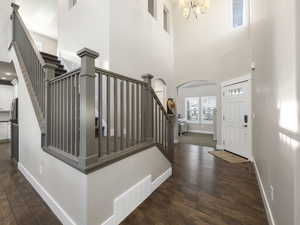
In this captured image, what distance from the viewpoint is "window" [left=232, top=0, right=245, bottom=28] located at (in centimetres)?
444

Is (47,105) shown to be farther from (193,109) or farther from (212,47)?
(193,109)

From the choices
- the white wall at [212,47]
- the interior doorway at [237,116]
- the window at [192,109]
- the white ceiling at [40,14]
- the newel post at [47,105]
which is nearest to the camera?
the newel post at [47,105]

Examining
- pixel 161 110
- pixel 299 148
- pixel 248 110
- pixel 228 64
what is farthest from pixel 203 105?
pixel 299 148

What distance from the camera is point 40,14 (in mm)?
5199

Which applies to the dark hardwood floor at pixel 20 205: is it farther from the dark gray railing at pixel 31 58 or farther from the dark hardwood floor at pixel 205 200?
the dark gray railing at pixel 31 58

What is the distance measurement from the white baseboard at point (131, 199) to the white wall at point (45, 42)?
709cm

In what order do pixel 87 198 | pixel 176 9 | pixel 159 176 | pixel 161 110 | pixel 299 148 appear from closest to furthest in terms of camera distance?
pixel 299 148 < pixel 87 198 < pixel 159 176 < pixel 161 110 < pixel 176 9

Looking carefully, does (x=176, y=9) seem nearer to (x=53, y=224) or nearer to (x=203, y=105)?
(x=203, y=105)

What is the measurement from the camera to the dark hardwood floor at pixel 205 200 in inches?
68.1

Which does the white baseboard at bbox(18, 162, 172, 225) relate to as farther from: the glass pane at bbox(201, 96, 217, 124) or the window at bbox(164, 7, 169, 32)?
the glass pane at bbox(201, 96, 217, 124)

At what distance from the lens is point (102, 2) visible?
3.37 metres

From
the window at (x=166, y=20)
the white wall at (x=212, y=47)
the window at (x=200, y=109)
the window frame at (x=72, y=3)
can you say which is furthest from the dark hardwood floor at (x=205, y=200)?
the window at (x=200, y=109)

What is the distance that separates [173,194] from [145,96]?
1522mm

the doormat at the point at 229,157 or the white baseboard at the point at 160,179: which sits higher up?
the white baseboard at the point at 160,179
